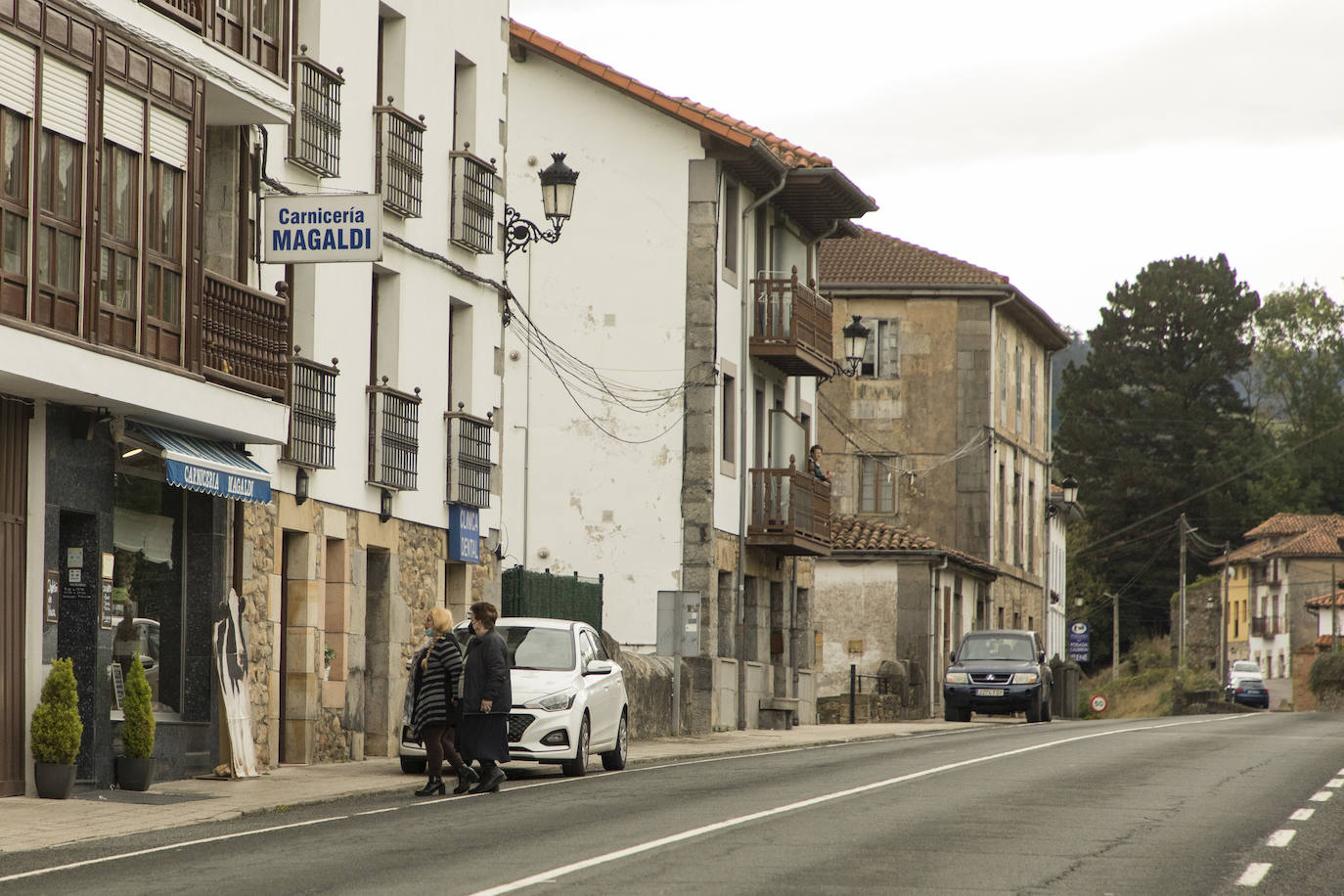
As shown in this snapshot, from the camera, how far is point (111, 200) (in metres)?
17.9

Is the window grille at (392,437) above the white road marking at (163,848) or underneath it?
above

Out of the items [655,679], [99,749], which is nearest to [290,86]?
[99,749]

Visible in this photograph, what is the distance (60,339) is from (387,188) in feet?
26.6

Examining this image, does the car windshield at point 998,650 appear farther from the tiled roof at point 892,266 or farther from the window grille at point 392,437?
the window grille at point 392,437

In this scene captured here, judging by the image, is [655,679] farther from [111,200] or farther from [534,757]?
[111,200]

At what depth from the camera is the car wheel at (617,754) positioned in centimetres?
2184

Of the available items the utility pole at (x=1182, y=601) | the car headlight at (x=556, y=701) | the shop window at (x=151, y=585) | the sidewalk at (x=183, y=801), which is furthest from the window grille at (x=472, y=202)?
the utility pole at (x=1182, y=601)

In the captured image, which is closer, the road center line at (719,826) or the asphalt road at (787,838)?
the road center line at (719,826)

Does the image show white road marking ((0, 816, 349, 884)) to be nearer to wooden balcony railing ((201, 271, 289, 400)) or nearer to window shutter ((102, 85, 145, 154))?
wooden balcony railing ((201, 271, 289, 400))

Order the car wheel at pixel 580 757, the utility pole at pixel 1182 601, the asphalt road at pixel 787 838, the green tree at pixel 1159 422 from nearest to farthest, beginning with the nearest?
the asphalt road at pixel 787 838, the car wheel at pixel 580 757, the utility pole at pixel 1182 601, the green tree at pixel 1159 422

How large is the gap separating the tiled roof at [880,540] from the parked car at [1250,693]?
30.5m

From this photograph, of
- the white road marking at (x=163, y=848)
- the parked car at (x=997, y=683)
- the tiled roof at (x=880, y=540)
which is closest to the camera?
the white road marking at (x=163, y=848)

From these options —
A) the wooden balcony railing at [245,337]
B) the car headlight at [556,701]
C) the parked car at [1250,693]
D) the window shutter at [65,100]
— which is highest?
the window shutter at [65,100]

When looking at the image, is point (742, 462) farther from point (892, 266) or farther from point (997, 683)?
point (892, 266)
